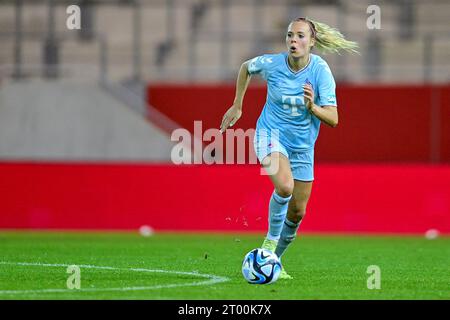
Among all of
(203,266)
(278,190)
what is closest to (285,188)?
(278,190)

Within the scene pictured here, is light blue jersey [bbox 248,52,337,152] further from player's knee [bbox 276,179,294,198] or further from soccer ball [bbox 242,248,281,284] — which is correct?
soccer ball [bbox 242,248,281,284]

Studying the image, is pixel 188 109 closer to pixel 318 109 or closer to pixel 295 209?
pixel 295 209

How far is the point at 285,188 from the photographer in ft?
35.1

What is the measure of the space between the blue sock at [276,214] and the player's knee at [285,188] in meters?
0.11

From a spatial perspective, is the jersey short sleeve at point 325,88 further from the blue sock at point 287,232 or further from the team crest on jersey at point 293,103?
the blue sock at point 287,232

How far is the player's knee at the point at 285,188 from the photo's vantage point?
10688 millimetres

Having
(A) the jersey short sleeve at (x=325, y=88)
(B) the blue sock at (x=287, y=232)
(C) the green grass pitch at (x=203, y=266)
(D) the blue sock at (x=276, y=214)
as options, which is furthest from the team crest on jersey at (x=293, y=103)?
(C) the green grass pitch at (x=203, y=266)

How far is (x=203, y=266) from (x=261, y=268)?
6.96 feet

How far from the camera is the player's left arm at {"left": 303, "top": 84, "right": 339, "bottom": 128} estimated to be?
10.4 m

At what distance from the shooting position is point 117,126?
22047 millimetres
